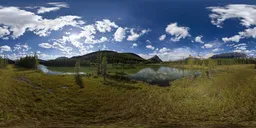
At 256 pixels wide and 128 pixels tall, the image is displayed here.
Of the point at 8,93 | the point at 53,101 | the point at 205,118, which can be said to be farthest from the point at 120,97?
the point at 8,93

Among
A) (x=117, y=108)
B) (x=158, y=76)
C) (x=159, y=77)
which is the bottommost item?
(x=117, y=108)

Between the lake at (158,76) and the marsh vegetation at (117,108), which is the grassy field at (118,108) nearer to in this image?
the marsh vegetation at (117,108)

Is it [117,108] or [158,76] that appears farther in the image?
[158,76]

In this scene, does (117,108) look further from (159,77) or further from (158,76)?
(158,76)

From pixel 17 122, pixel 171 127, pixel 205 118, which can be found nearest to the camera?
pixel 171 127

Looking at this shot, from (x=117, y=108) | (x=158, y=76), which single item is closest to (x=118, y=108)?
(x=117, y=108)

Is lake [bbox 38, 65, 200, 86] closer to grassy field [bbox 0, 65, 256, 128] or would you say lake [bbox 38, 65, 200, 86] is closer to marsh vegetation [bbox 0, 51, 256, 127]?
marsh vegetation [bbox 0, 51, 256, 127]

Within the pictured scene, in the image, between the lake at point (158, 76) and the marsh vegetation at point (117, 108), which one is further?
the lake at point (158, 76)

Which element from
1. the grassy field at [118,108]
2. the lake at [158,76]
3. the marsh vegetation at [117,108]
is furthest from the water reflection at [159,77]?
the grassy field at [118,108]

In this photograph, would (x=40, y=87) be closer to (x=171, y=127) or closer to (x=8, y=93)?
(x=8, y=93)

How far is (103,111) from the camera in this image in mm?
33562

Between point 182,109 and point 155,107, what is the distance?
4684 millimetres

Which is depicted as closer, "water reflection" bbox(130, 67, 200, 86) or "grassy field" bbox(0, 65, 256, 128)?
"grassy field" bbox(0, 65, 256, 128)

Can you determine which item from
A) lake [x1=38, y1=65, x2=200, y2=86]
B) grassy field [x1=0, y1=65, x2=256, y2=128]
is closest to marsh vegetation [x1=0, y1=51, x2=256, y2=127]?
grassy field [x1=0, y1=65, x2=256, y2=128]
